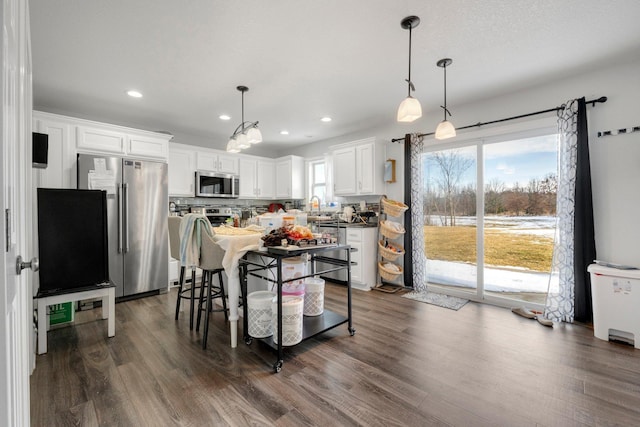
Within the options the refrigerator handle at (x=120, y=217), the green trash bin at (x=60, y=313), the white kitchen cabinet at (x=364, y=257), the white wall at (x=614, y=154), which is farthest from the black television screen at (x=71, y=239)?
the white wall at (x=614, y=154)

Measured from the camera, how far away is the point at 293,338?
2.26 m

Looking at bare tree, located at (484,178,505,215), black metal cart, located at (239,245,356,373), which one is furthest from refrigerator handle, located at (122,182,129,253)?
bare tree, located at (484,178,505,215)

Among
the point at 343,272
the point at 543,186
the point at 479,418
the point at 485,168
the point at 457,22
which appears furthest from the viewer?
the point at 343,272

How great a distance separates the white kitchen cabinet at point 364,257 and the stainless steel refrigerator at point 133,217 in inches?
107

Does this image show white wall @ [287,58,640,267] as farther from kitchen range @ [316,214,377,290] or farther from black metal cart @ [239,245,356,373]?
black metal cart @ [239,245,356,373]

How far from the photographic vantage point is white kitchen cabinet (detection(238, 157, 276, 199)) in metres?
5.57

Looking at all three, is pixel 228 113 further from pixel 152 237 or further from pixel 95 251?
pixel 95 251

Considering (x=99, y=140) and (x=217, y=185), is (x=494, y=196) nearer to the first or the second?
(x=217, y=185)

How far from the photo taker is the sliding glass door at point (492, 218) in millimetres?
3326

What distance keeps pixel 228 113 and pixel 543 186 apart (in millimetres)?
4115

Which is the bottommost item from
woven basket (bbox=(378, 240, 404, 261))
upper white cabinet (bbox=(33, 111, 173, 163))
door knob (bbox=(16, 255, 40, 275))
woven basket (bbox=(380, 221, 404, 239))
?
woven basket (bbox=(378, 240, 404, 261))

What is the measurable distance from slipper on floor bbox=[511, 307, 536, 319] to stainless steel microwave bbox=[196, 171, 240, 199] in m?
4.59

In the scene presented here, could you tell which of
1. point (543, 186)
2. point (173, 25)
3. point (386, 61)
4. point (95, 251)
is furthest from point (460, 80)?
point (95, 251)

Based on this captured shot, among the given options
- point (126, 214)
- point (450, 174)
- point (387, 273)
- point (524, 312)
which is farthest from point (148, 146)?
point (524, 312)
